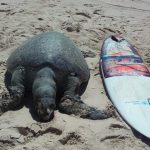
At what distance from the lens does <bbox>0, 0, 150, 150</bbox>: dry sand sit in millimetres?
3385

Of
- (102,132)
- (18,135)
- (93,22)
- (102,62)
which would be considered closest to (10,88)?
(18,135)

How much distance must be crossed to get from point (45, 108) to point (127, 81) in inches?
44.4

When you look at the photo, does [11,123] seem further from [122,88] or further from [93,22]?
[93,22]

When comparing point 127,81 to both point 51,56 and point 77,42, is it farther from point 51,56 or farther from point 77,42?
point 77,42

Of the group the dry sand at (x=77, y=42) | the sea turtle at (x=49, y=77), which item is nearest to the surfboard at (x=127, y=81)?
the dry sand at (x=77, y=42)

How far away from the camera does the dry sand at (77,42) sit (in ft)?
11.1

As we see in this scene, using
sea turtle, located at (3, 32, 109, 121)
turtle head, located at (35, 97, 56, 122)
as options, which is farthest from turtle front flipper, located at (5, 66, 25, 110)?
turtle head, located at (35, 97, 56, 122)

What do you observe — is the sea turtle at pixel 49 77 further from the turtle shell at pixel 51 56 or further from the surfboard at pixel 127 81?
the surfboard at pixel 127 81

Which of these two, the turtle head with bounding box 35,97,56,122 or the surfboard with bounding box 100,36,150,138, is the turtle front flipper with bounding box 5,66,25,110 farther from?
the surfboard with bounding box 100,36,150,138

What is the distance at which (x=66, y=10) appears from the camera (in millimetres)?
6637

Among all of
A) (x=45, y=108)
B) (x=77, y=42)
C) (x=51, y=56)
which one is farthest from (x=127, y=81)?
(x=77, y=42)

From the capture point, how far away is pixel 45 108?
362 cm

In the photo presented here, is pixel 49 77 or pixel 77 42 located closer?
pixel 49 77

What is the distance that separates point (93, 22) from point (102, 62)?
1587 millimetres
